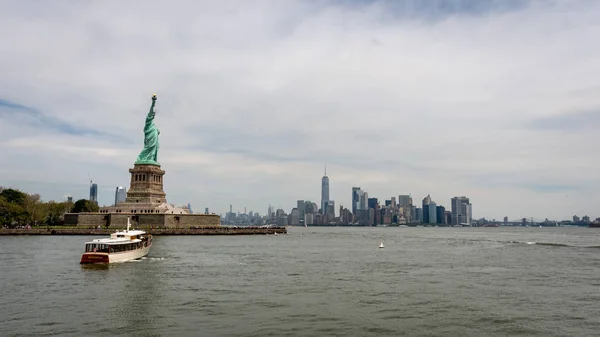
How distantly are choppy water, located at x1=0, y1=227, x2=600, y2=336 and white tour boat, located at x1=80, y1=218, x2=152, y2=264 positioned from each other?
1.50 metres

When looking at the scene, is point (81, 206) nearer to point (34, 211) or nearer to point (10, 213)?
point (34, 211)

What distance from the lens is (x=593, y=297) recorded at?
3812cm

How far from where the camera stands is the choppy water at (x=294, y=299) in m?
28.3

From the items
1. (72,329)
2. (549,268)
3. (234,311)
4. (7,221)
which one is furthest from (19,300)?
(7,221)

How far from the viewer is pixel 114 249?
5859 cm

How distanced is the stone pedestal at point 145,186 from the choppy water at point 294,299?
7629cm

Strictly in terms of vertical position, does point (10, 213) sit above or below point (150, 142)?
below

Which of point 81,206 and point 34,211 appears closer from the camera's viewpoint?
point 34,211

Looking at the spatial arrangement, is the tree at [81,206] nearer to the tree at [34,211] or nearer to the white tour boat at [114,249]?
the tree at [34,211]

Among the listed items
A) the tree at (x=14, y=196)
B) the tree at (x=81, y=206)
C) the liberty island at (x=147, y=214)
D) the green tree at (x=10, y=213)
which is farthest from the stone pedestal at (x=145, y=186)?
the tree at (x=14, y=196)

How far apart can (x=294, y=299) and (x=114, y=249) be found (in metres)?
30.2

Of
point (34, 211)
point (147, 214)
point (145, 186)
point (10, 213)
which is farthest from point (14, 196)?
point (147, 214)

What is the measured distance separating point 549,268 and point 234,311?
4151 cm

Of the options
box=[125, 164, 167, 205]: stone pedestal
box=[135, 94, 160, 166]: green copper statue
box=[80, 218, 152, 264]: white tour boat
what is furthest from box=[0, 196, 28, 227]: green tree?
box=[80, 218, 152, 264]: white tour boat
